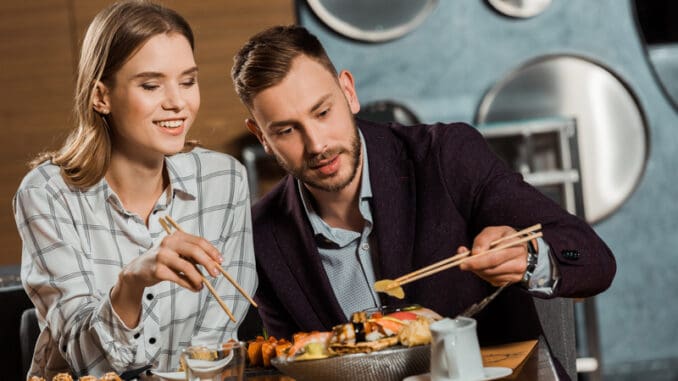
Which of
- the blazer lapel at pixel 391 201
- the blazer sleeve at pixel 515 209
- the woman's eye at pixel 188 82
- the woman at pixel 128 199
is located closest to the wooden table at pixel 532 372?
the blazer sleeve at pixel 515 209

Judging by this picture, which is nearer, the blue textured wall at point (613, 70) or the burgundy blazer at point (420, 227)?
the burgundy blazer at point (420, 227)

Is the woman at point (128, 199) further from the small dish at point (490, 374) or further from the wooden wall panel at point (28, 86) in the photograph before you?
the wooden wall panel at point (28, 86)

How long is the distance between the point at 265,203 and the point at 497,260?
0.75 meters

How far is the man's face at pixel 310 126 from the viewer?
1.83 m

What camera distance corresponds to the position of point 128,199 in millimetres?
1946

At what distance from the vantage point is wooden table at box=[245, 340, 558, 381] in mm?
1312

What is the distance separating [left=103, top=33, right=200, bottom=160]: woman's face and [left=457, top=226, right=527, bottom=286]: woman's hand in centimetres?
73

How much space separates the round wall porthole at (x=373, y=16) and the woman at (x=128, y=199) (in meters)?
2.28

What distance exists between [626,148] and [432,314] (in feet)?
9.94

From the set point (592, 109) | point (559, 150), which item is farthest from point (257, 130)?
point (592, 109)

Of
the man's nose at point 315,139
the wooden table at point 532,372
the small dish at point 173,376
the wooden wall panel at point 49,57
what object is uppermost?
the wooden wall panel at point 49,57

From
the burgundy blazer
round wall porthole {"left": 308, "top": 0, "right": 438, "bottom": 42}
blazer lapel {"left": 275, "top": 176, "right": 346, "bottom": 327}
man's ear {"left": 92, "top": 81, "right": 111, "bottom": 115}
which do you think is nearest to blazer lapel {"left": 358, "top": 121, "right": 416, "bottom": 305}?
the burgundy blazer

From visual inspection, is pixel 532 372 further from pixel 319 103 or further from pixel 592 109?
pixel 592 109

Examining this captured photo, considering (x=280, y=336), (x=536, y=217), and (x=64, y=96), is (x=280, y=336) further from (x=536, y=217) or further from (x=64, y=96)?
(x=64, y=96)
